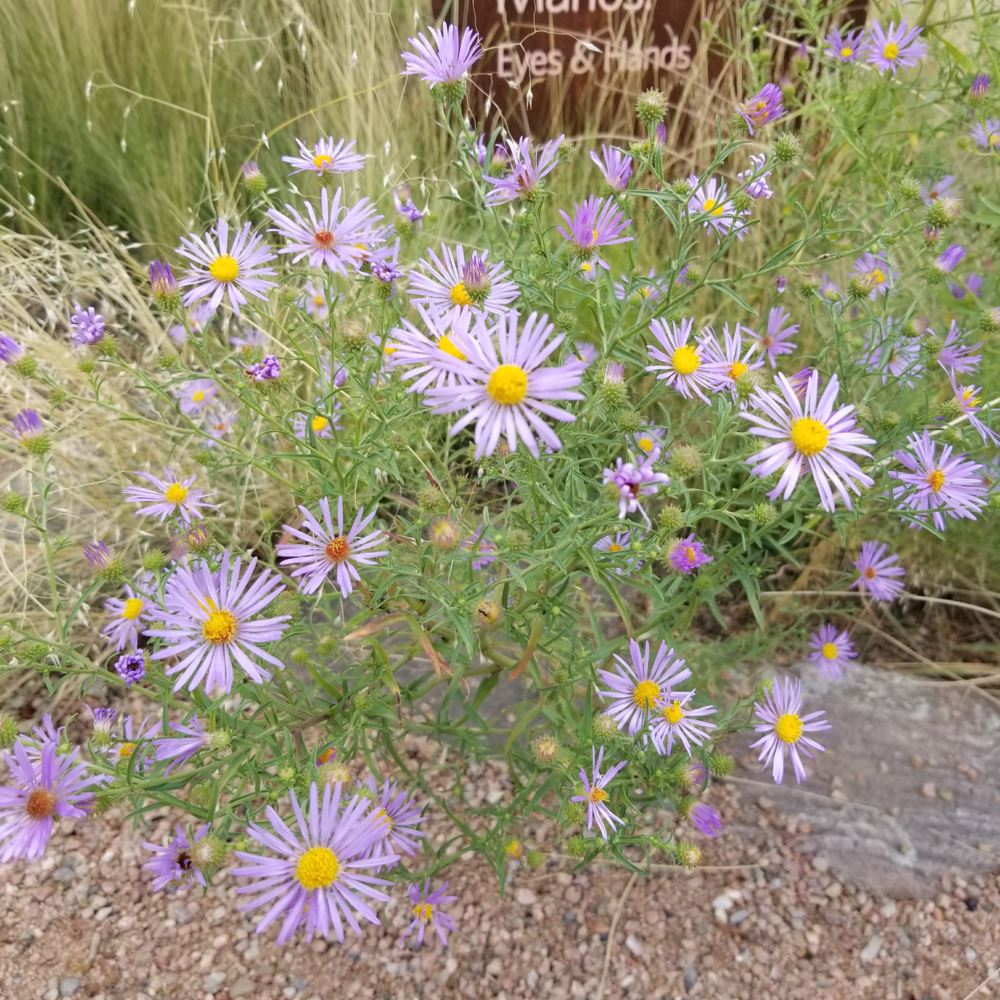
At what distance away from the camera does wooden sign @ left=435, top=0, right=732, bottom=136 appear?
3.71 metres

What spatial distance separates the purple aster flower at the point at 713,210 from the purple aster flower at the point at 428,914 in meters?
1.29

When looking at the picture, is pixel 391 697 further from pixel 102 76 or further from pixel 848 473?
pixel 102 76

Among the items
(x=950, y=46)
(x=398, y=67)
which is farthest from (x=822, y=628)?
(x=398, y=67)

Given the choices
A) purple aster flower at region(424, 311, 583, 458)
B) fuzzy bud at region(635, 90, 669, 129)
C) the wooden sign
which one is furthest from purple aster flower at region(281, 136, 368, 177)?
the wooden sign

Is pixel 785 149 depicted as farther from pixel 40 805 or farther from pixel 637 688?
pixel 40 805

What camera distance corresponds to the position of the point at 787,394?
1310 millimetres

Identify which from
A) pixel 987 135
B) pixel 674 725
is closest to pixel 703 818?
pixel 674 725

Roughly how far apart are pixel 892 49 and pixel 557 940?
238 cm

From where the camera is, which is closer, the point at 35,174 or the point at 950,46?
the point at 950,46

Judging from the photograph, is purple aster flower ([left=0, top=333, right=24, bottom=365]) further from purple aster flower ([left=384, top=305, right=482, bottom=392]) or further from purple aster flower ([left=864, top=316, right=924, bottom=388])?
→ purple aster flower ([left=864, top=316, right=924, bottom=388])

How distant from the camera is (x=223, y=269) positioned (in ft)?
5.46

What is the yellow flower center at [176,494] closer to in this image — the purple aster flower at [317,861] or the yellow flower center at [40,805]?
the yellow flower center at [40,805]

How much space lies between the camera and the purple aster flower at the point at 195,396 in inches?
90.0

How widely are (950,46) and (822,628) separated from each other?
55.5 inches
